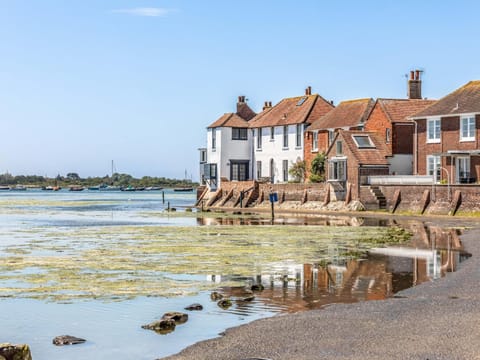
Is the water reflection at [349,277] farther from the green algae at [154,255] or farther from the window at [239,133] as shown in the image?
the window at [239,133]

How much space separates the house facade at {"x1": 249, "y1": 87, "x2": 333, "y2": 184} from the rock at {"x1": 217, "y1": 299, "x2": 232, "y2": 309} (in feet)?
213

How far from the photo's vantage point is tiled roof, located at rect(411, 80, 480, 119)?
63375mm

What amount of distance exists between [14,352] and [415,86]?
68.1m

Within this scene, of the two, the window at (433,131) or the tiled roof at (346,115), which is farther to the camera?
the tiled roof at (346,115)

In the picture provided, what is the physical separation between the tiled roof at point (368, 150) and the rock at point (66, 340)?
55488mm

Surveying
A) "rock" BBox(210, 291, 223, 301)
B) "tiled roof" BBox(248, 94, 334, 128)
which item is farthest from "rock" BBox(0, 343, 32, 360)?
"tiled roof" BBox(248, 94, 334, 128)

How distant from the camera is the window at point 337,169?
72.2 metres

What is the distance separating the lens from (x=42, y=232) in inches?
1885

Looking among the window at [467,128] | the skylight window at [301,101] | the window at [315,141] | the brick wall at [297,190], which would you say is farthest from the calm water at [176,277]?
the skylight window at [301,101]

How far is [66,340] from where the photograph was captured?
16062 millimetres

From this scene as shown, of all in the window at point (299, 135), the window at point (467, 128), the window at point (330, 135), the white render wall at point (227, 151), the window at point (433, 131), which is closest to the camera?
the window at point (467, 128)

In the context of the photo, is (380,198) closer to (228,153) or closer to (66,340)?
(228,153)

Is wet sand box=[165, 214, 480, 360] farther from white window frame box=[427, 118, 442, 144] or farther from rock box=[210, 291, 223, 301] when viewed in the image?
white window frame box=[427, 118, 442, 144]

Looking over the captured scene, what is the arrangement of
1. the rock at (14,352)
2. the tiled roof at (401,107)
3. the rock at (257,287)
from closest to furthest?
the rock at (14,352) → the rock at (257,287) → the tiled roof at (401,107)
